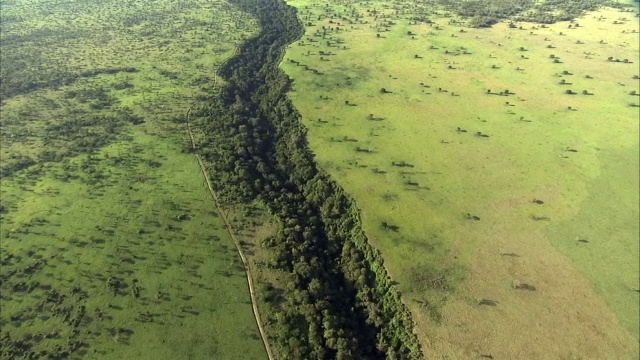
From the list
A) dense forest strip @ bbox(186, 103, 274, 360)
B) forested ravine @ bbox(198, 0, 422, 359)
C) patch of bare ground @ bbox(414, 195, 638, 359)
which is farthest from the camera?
dense forest strip @ bbox(186, 103, 274, 360)

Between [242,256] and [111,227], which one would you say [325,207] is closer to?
[242,256]

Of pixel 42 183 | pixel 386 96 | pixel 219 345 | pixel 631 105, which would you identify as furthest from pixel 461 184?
pixel 42 183

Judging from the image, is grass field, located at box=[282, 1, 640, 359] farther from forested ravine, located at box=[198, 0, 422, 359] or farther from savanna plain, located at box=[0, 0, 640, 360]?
forested ravine, located at box=[198, 0, 422, 359]

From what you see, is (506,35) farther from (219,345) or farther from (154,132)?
(219,345)

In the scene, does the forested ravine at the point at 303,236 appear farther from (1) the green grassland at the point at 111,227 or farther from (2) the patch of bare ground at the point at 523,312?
(2) the patch of bare ground at the point at 523,312

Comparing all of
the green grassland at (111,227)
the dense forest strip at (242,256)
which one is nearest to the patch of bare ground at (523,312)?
the dense forest strip at (242,256)

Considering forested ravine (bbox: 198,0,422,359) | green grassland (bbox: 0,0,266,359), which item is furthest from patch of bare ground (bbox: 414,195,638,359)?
green grassland (bbox: 0,0,266,359)
